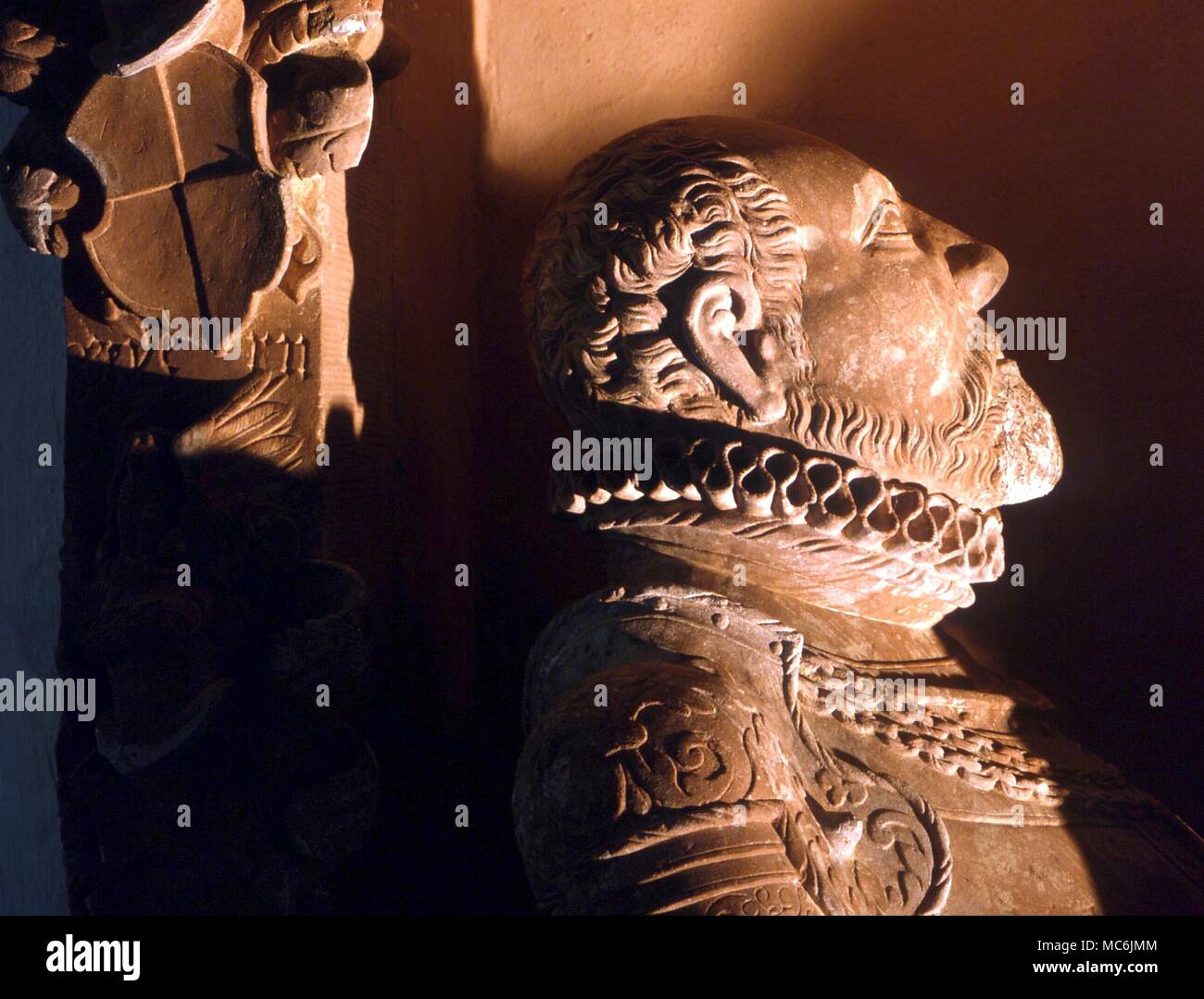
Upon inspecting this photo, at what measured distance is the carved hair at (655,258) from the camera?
5.65 feet

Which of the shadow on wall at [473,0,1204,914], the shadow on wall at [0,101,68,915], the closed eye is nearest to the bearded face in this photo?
the closed eye

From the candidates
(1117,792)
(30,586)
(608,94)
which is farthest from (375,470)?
(1117,792)

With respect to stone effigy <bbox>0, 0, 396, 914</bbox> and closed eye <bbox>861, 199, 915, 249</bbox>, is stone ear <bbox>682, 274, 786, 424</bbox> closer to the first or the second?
closed eye <bbox>861, 199, 915, 249</bbox>

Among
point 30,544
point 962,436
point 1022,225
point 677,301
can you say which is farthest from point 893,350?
point 30,544

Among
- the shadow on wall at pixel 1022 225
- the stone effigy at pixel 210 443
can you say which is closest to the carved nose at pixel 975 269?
the shadow on wall at pixel 1022 225

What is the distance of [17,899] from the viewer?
101 inches

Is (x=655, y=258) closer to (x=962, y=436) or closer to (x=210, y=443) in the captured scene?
(x=962, y=436)

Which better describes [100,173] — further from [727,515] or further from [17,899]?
[17,899]

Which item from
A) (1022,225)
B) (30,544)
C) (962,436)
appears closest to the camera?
(962,436)

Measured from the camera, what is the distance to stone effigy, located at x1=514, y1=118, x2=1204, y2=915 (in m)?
1.65

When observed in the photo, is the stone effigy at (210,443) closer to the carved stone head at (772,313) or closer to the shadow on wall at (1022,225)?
the carved stone head at (772,313)

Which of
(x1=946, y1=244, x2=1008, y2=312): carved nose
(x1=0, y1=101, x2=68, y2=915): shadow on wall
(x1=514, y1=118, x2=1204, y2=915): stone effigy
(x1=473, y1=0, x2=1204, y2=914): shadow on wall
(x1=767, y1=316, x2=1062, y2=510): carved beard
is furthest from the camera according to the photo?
(x1=473, y1=0, x2=1204, y2=914): shadow on wall

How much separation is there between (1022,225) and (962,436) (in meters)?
1.12

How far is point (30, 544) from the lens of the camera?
2461 millimetres
